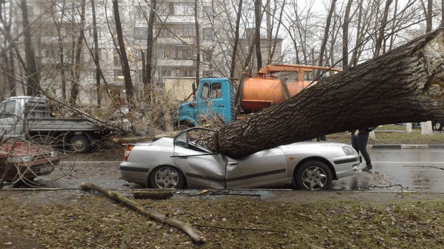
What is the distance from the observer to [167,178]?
644 centimetres

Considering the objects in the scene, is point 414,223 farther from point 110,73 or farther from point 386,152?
point 110,73

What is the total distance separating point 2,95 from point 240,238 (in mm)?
3364

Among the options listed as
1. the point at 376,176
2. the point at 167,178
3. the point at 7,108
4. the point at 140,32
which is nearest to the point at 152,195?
the point at 167,178

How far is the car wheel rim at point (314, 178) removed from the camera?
20.9 feet

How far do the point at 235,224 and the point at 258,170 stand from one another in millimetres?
2104

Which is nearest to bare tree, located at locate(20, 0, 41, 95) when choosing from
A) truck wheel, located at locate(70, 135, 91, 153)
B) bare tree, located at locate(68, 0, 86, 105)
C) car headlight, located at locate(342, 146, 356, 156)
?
bare tree, located at locate(68, 0, 86, 105)

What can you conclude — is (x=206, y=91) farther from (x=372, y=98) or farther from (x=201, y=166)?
(x=372, y=98)

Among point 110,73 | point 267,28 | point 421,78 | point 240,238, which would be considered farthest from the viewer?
point 110,73

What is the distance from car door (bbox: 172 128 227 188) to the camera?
20.2ft

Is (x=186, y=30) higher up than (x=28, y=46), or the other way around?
(x=186, y=30)

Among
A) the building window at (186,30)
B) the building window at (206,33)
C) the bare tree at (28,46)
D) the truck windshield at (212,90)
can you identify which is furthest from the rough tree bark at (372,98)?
the building window at (186,30)

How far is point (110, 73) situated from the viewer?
28938 mm

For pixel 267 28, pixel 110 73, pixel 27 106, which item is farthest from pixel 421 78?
pixel 110 73

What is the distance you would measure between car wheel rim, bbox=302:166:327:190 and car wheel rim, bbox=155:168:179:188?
2.43m
